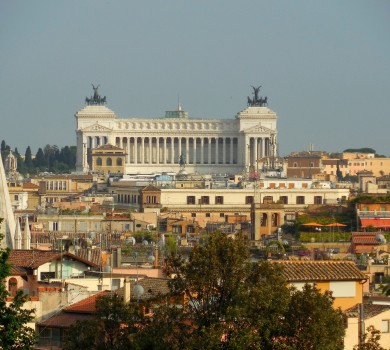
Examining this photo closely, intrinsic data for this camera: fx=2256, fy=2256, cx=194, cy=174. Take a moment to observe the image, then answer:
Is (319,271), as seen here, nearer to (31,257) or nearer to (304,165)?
(31,257)

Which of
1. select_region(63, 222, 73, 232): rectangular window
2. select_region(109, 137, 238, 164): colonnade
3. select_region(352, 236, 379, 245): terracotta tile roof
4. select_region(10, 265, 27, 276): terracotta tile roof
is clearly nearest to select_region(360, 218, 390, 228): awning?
select_region(352, 236, 379, 245): terracotta tile roof

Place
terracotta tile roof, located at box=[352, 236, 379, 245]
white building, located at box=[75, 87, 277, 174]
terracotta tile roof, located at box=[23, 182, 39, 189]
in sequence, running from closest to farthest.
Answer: terracotta tile roof, located at box=[352, 236, 379, 245]
terracotta tile roof, located at box=[23, 182, 39, 189]
white building, located at box=[75, 87, 277, 174]

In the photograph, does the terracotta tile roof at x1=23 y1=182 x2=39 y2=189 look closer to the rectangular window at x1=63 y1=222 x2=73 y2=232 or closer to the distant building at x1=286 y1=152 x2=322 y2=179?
the distant building at x1=286 y1=152 x2=322 y2=179

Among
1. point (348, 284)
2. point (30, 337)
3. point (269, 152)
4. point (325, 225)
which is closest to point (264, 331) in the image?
point (30, 337)

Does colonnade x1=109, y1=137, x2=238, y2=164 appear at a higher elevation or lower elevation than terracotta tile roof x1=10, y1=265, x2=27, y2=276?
higher

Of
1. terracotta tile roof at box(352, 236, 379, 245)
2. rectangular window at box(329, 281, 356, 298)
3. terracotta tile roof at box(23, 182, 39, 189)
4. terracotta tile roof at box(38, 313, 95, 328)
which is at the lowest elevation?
terracotta tile roof at box(38, 313, 95, 328)

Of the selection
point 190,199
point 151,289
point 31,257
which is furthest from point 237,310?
point 190,199
